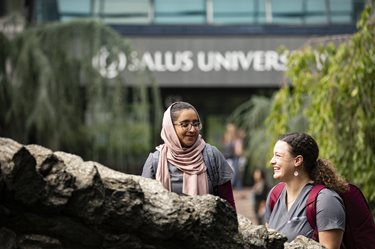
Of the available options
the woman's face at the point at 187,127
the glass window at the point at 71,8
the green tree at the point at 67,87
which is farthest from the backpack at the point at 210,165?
the glass window at the point at 71,8

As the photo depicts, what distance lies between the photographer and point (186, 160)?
5.58 meters

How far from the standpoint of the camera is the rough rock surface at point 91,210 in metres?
3.96

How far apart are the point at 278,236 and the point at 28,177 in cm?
123

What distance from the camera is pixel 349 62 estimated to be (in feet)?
32.4

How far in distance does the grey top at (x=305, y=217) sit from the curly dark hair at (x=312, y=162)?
7cm

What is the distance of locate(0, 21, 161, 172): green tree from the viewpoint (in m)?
18.4

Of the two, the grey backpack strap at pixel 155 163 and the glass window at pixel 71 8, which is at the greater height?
the glass window at pixel 71 8

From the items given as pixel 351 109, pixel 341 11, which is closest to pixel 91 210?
pixel 351 109

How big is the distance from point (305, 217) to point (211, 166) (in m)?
0.53

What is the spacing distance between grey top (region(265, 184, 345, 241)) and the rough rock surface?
1.14m

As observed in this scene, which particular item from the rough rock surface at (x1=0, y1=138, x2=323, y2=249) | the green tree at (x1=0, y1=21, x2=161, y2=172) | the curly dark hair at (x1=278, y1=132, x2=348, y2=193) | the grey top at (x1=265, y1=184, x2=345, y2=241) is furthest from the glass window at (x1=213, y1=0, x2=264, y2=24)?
the rough rock surface at (x1=0, y1=138, x2=323, y2=249)

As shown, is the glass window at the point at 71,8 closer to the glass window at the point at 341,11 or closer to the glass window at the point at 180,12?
the glass window at the point at 180,12

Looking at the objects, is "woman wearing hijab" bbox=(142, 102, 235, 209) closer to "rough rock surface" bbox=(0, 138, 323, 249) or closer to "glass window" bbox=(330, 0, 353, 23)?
"rough rock surface" bbox=(0, 138, 323, 249)

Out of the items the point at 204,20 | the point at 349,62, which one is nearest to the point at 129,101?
the point at 204,20
